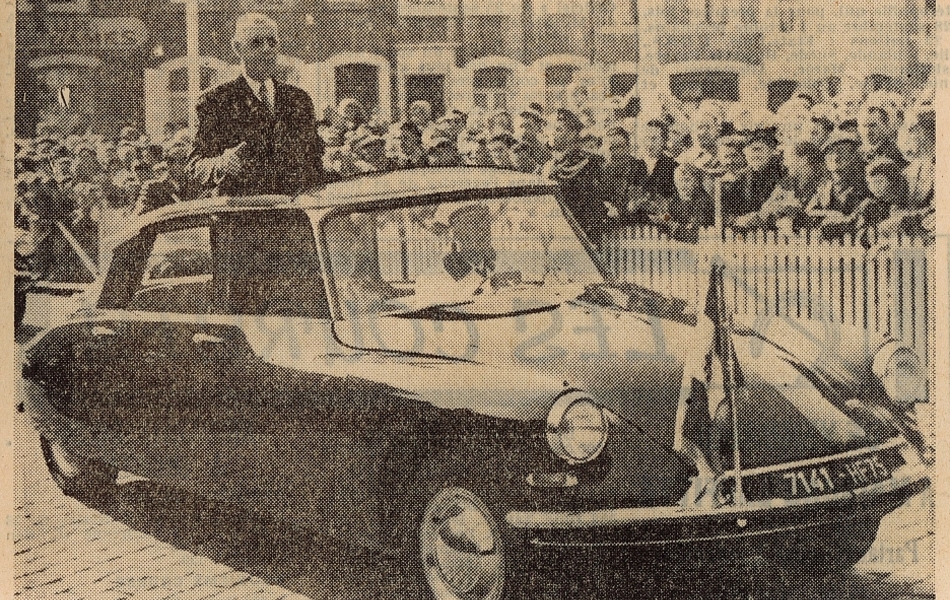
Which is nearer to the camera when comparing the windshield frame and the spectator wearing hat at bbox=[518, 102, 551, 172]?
the windshield frame

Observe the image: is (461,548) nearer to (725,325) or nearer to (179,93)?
(725,325)

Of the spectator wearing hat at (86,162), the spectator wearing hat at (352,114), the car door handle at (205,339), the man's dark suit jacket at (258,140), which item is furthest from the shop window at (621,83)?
the spectator wearing hat at (86,162)

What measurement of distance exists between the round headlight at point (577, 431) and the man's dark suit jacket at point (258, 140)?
2.56ft

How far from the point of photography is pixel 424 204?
1.82 meters

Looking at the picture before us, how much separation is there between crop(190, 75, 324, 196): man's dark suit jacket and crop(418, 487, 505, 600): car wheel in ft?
2.54

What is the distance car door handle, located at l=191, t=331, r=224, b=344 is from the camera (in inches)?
71.8

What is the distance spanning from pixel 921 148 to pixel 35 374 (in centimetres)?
205

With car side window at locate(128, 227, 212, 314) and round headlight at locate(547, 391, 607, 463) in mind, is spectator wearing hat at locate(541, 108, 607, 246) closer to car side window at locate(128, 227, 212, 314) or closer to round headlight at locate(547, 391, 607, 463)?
round headlight at locate(547, 391, 607, 463)

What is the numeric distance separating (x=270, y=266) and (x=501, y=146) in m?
0.57

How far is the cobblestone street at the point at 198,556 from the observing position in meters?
1.80

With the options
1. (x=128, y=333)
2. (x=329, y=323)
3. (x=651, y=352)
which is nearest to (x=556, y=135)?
(x=651, y=352)

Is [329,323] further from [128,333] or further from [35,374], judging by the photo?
[35,374]

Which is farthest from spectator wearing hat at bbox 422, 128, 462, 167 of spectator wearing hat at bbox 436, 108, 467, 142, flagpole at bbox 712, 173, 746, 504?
flagpole at bbox 712, 173, 746, 504

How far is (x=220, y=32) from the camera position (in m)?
A: 1.94
